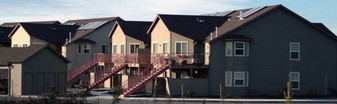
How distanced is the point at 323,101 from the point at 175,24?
1482 centimetres

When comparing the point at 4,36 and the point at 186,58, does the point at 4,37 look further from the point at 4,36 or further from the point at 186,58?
the point at 186,58

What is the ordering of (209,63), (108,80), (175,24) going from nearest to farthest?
(209,63) → (175,24) → (108,80)

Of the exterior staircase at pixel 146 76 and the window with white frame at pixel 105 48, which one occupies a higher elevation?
the window with white frame at pixel 105 48

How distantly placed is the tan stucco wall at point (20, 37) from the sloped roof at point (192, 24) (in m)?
22.1

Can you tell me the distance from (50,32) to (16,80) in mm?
27531

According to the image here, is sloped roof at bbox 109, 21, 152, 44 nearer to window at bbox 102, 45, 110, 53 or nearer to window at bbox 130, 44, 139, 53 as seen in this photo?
window at bbox 130, 44, 139, 53

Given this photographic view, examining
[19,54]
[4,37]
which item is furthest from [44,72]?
[4,37]

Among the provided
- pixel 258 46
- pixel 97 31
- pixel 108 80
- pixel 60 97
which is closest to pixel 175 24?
pixel 258 46

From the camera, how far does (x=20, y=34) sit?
76562mm

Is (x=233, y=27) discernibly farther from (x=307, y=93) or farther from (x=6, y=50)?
(x=6, y=50)

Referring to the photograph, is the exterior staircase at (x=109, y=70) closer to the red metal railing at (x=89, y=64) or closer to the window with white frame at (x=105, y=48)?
the red metal railing at (x=89, y=64)

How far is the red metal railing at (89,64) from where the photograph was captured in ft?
215

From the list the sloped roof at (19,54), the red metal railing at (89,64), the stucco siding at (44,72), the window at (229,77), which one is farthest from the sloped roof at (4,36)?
the window at (229,77)

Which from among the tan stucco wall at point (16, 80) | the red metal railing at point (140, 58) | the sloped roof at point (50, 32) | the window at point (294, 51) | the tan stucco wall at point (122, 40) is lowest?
the tan stucco wall at point (16, 80)
